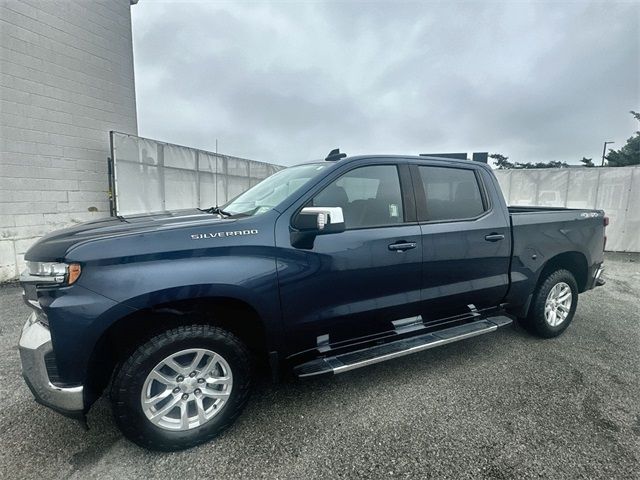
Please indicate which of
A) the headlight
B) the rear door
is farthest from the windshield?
the headlight

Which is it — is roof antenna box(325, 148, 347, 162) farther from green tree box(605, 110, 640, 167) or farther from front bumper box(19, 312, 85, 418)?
green tree box(605, 110, 640, 167)

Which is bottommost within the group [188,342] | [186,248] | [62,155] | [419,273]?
[188,342]

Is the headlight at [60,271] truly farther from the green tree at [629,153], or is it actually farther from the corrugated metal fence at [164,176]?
the green tree at [629,153]

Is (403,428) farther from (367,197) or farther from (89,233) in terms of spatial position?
(89,233)

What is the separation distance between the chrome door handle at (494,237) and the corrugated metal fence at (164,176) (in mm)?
6100

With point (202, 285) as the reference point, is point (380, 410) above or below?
below

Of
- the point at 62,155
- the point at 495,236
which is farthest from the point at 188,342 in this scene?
the point at 62,155

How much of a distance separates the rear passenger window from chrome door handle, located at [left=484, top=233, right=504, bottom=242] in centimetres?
23

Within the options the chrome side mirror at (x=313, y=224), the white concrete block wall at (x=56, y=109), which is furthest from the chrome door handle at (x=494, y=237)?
the white concrete block wall at (x=56, y=109)

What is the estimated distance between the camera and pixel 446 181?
10.3 ft

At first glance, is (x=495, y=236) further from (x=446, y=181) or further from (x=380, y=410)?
(x=380, y=410)

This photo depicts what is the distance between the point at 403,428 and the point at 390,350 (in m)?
0.52

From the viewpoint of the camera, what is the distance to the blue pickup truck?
1.85 m

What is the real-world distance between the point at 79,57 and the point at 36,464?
6698 mm
